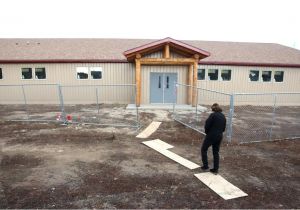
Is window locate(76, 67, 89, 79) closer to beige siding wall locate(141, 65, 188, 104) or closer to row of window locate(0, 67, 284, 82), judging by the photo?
row of window locate(0, 67, 284, 82)

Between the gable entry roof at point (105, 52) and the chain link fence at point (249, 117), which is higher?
the gable entry roof at point (105, 52)

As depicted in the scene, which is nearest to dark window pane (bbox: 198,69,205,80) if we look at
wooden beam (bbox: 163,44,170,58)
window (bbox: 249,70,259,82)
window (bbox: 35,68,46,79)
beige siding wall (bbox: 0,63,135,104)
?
window (bbox: 249,70,259,82)

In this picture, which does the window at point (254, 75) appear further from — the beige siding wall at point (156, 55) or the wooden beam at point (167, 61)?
the beige siding wall at point (156, 55)

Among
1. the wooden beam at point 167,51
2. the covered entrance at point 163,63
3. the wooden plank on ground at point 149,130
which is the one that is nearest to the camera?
the wooden plank on ground at point 149,130

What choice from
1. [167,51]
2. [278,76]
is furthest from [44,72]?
[278,76]

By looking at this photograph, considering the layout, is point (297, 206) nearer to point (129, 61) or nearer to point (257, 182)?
point (257, 182)

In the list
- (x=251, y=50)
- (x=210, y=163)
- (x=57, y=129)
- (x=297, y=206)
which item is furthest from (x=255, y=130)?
(x=251, y=50)

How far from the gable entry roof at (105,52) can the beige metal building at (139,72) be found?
3.0 inches

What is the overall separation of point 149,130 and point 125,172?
474cm

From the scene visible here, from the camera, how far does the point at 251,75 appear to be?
2067 centimetres

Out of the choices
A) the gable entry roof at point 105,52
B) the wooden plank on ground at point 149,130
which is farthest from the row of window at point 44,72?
the wooden plank on ground at point 149,130

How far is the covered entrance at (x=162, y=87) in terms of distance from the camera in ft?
61.6

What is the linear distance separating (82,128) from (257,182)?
8.22m

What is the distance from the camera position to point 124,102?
20000 mm
